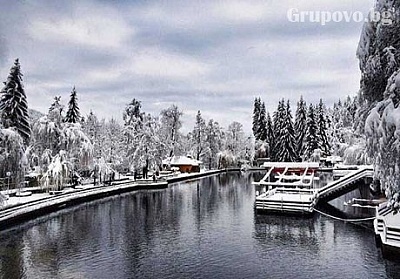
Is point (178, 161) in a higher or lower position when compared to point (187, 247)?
higher

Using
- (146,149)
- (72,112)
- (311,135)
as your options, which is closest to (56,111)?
(72,112)

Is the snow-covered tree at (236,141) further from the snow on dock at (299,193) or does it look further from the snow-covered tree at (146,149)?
the snow on dock at (299,193)

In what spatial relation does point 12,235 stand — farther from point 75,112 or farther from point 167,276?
point 75,112

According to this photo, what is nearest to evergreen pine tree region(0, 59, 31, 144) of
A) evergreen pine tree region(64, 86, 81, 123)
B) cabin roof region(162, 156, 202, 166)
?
evergreen pine tree region(64, 86, 81, 123)

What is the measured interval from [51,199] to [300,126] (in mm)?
55263

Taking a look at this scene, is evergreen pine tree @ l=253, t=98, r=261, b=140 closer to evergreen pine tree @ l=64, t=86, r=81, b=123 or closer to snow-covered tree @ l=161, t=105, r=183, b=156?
snow-covered tree @ l=161, t=105, r=183, b=156

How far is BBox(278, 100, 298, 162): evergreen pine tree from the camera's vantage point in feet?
231

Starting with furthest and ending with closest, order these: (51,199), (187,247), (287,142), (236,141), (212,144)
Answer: (236,141) < (212,144) < (287,142) < (51,199) < (187,247)

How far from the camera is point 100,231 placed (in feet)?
71.3

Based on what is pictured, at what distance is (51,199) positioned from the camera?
2889cm

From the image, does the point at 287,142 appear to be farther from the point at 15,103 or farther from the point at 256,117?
the point at 15,103

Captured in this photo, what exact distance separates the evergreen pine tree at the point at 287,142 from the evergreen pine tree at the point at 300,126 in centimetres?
263

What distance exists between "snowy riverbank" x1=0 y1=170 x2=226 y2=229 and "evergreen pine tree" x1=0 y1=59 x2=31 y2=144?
6016 mm

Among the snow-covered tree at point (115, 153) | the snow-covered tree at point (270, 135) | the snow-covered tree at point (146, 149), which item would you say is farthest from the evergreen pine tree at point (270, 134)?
the snow-covered tree at point (146, 149)
